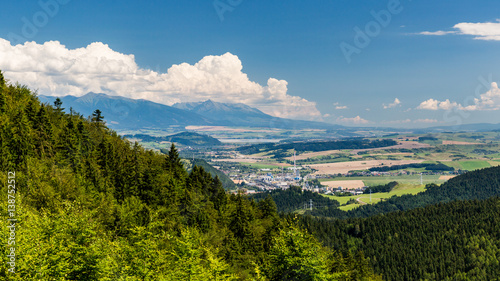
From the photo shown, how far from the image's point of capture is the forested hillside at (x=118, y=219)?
38719 millimetres

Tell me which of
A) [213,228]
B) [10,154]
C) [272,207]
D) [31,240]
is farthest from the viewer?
[272,207]

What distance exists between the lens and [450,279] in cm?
16988

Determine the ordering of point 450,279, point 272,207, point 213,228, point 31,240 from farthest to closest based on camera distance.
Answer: point 450,279 → point 272,207 → point 213,228 → point 31,240

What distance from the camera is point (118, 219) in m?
65.9

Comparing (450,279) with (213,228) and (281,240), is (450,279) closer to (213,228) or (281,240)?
(213,228)

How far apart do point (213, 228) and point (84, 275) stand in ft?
172

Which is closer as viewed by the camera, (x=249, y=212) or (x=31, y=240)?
(x=31, y=240)

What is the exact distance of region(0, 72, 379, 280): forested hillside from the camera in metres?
38.7

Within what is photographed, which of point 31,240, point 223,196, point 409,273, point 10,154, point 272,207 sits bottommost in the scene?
point 409,273

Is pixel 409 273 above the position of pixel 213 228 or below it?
below

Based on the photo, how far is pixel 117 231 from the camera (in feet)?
210

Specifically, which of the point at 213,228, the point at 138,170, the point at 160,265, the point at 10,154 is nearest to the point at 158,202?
the point at 138,170

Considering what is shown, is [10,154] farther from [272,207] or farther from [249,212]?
[272,207]

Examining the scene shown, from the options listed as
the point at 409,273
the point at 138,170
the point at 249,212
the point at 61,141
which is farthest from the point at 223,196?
the point at 409,273
